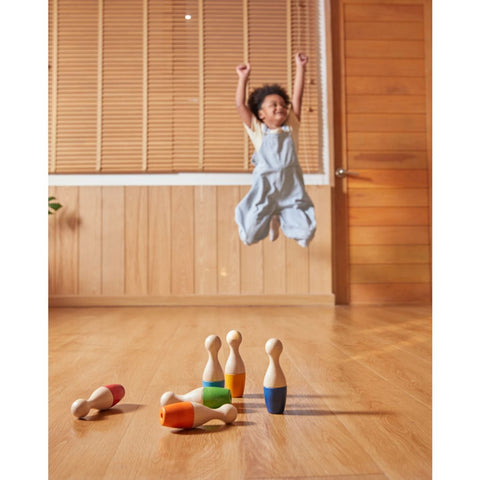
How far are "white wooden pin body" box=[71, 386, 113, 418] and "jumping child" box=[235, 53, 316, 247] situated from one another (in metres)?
1.78

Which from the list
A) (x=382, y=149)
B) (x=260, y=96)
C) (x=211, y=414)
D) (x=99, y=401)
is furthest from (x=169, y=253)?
(x=211, y=414)

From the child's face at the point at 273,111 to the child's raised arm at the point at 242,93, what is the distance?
83 millimetres

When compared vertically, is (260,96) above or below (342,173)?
above

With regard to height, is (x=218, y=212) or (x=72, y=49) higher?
(x=72, y=49)

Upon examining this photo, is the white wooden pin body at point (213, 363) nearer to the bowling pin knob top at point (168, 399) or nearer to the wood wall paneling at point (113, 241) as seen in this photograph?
the bowling pin knob top at point (168, 399)

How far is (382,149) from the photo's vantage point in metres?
3.49

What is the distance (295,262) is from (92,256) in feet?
4.35

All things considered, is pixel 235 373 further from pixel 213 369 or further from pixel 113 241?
pixel 113 241

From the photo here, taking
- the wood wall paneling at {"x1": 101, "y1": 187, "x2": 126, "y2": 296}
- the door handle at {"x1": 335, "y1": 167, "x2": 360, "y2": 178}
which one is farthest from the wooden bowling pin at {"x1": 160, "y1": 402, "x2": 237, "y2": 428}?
the door handle at {"x1": 335, "y1": 167, "x2": 360, "y2": 178}

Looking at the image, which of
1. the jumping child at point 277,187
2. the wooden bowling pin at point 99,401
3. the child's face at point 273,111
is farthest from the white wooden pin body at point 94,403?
the child's face at point 273,111

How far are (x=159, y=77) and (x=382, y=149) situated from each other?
5.19 ft
